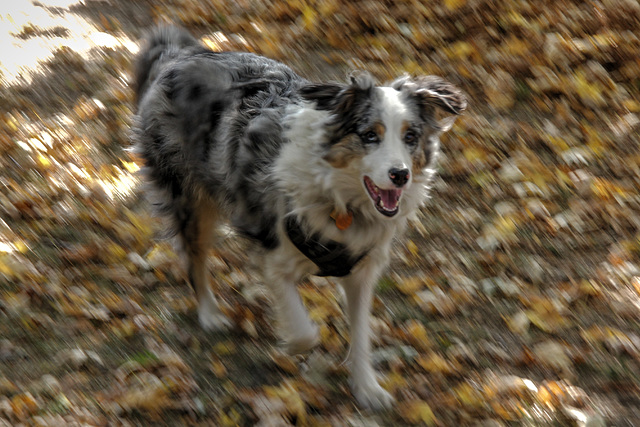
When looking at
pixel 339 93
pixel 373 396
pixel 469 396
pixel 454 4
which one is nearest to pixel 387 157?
pixel 339 93

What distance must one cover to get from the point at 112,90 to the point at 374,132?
164 inches

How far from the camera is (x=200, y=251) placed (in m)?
4.93

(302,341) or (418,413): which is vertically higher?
(302,341)

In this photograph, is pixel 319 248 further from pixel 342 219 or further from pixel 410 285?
pixel 410 285

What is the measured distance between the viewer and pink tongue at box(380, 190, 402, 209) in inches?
149

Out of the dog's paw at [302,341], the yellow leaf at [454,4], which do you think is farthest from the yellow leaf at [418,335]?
the yellow leaf at [454,4]

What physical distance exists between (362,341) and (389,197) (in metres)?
1.03

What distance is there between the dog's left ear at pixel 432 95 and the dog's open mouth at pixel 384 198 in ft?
1.76

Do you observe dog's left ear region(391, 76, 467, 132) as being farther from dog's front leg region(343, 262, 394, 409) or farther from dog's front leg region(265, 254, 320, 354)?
dog's front leg region(265, 254, 320, 354)

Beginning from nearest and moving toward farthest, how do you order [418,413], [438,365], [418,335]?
[418,413] → [438,365] → [418,335]

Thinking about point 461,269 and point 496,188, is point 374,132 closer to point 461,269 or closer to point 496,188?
point 461,269

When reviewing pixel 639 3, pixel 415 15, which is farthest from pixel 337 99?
pixel 639 3

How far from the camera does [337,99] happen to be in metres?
3.80

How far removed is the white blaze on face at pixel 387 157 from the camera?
3.65m
